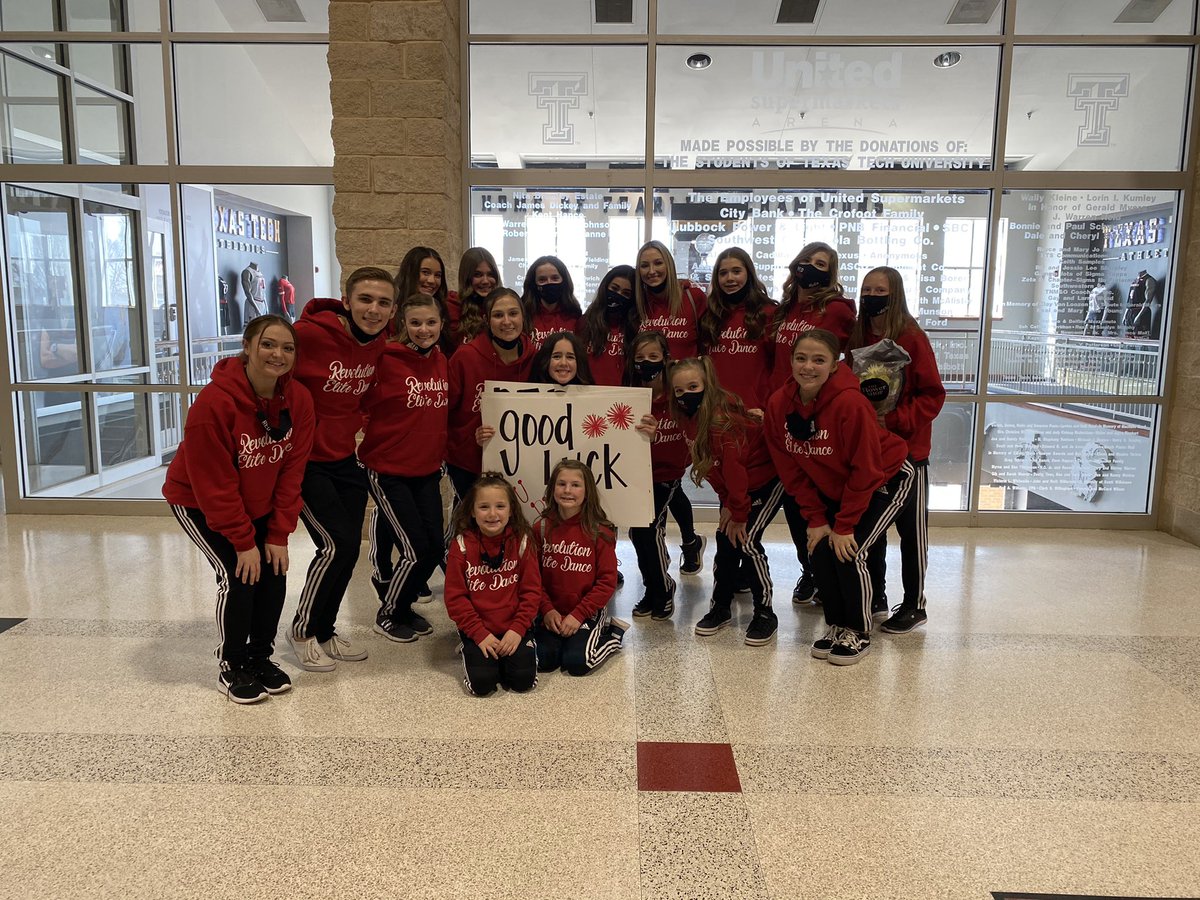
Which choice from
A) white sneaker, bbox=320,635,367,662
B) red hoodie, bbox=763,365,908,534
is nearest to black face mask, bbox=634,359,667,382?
red hoodie, bbox=763,365,908,534

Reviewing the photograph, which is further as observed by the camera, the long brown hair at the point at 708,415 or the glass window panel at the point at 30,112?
the glass window panel at the point at 30,112

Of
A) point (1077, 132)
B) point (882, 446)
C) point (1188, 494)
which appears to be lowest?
point (1188, 494)

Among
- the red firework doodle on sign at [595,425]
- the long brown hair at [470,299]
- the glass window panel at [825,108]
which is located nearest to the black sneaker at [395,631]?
the red firework doodle on sign at [595,425]

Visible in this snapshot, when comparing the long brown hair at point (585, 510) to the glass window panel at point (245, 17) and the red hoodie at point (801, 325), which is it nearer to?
the red hoodie at point (801, 325)

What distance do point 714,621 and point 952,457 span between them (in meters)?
2.86

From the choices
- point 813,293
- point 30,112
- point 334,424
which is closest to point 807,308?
point 813,293

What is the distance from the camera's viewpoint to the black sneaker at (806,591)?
392cm

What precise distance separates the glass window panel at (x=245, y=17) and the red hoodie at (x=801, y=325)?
3617mm

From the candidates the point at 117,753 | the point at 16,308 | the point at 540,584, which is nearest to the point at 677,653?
the point at 540,584

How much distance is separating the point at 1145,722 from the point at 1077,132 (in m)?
3.97

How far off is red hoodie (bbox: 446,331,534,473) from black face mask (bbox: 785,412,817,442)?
1.12 metres

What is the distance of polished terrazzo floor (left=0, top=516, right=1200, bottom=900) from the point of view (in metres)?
1.96

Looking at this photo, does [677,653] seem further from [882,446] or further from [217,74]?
[217,74]

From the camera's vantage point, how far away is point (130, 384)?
220 inches
